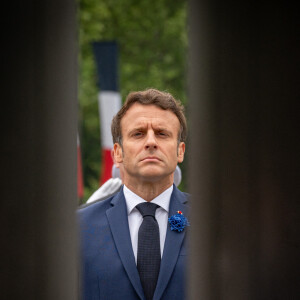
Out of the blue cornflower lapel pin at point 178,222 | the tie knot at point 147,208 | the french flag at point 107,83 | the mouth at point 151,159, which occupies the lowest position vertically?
the blue cornflower lapel pin at point 178,222

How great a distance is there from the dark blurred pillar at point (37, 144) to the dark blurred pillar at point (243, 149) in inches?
11.7

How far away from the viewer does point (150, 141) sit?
2.13m

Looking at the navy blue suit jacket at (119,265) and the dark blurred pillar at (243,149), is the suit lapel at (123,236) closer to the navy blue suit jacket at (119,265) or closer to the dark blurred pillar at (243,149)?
the navy blue suit jacket at (119,265)

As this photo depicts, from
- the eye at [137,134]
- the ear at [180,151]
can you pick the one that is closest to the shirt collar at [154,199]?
the ear at [180,151]

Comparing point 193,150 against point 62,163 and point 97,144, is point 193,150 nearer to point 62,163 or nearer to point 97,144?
point 62,163

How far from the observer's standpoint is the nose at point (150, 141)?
2.11 metres

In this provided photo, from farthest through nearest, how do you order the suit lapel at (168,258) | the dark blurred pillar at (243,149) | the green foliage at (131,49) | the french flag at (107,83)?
the green foliage at (131,49), the french flag at (107,83), the suit lapel at (168,258), the dark blurred pillar at (243,149)

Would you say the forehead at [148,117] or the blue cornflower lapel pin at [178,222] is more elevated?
the forehead at [148,117]

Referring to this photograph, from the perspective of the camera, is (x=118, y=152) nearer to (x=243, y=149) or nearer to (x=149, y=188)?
(x=149, y=188)

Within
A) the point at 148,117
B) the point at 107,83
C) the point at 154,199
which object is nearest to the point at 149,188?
the point at 154,199

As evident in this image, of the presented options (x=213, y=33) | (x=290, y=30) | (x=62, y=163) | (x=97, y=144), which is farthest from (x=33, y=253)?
(x=97, y=144)

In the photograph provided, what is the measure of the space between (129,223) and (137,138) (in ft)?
1.12

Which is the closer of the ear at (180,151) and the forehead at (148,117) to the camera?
the forehead at (148,117)

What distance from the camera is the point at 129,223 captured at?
220cm
